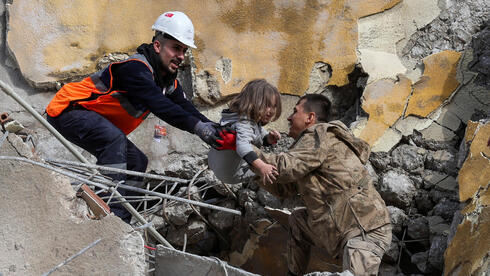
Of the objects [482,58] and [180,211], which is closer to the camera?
[482,58]

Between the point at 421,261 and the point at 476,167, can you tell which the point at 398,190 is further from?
the point at 476,167

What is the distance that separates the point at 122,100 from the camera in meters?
3.54

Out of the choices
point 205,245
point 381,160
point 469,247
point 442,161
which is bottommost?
point 205,245

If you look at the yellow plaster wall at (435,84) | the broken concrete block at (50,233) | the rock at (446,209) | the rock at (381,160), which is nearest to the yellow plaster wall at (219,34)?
the yellow plaster wall at (435,84)

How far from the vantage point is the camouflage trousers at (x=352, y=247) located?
9.58ft

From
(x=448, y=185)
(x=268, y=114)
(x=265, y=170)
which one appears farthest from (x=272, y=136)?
(x=448, y=185)

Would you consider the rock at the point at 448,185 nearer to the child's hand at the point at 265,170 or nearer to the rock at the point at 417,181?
the rock at the point at 417,181

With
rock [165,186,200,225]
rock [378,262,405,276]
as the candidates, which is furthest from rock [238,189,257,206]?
rock [378,262,405,276]

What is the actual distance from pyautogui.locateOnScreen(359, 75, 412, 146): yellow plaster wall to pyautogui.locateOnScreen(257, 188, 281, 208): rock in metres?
0.76

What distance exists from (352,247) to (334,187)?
0.32 metres

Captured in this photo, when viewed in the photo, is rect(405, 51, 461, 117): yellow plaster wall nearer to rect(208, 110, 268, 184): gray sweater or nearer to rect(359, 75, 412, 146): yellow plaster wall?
rect(359, 75, 412, 146): yellow plaster wall

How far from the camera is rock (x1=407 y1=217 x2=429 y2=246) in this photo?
12.9 ft

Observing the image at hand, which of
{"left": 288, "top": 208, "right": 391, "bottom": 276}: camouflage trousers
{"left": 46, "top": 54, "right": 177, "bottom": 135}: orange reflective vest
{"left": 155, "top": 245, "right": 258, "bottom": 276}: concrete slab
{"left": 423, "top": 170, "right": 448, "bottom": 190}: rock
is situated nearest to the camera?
{"left": 155, "top": 245, "right": 258, "bottom": 276}: concrete slab

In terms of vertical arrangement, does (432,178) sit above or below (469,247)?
below
